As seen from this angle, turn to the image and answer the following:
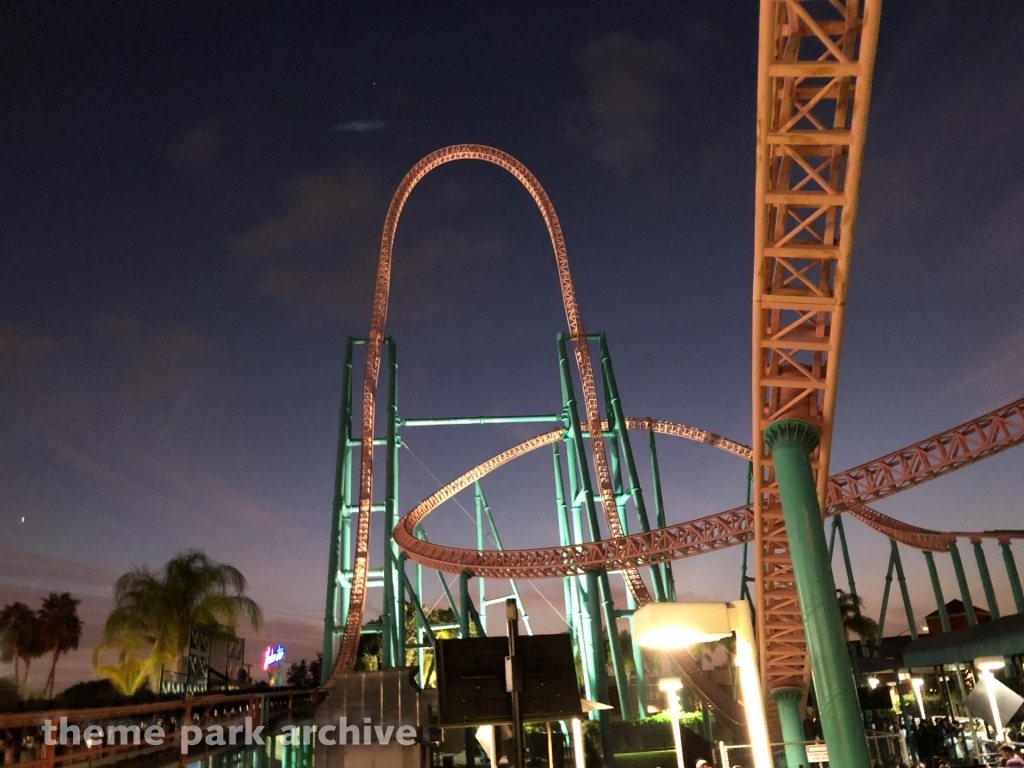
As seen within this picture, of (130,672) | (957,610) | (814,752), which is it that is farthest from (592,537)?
(957,610)

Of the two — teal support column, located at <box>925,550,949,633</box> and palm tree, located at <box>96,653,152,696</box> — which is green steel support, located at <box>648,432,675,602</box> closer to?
teal support column, located at <box>925,550,949,633</box>

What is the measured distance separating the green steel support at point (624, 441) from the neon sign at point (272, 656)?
21011 millimetres

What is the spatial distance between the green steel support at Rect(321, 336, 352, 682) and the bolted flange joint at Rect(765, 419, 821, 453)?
15638 mm

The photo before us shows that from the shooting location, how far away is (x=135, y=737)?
6.25 m

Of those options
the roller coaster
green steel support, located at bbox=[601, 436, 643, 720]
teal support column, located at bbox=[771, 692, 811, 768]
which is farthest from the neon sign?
teal support column, located at bbox=[771, 692, 811, 768]

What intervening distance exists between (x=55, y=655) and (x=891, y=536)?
1812 inches

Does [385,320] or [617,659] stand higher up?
[385,320]

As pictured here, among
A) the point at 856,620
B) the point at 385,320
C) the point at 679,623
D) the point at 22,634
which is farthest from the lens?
the point at 22,634

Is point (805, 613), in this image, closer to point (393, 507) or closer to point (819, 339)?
point (819, 339)

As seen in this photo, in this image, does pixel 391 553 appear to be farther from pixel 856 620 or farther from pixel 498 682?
pixel 856 620

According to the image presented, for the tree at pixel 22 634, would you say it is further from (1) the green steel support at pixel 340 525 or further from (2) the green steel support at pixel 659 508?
(2) the green steel support at pixel 659 508

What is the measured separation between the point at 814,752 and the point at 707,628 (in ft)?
19.5

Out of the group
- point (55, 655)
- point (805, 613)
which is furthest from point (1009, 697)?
point (55, 655)

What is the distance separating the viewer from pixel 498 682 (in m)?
3.54
